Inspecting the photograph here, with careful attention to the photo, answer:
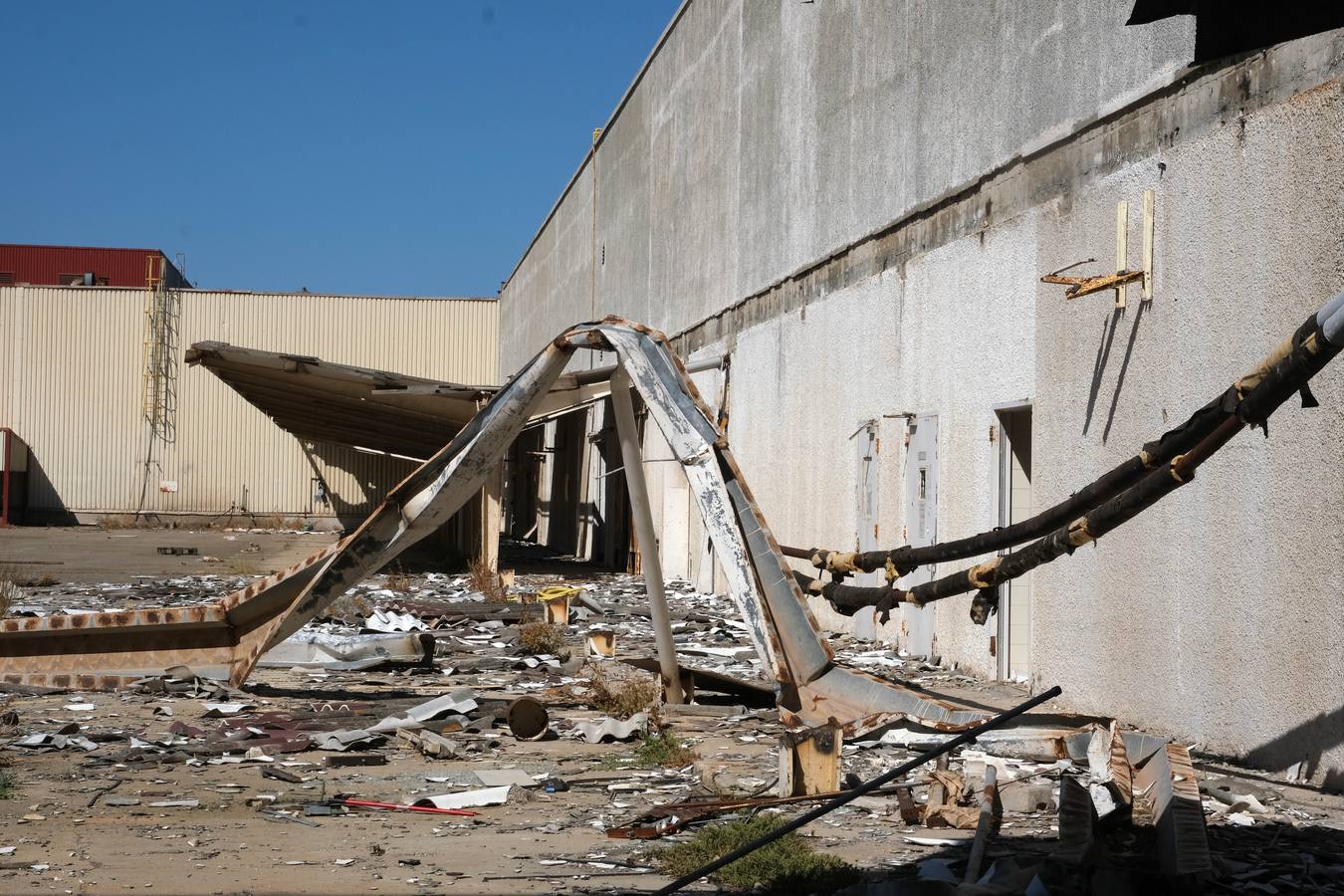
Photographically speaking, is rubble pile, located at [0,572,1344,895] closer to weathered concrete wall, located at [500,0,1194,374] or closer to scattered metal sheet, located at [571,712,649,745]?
scattered metal sheet, located at [571,712,649,745]

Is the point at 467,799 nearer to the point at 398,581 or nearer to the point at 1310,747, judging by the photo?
the point at 1310,747

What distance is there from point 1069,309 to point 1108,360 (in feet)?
2.30

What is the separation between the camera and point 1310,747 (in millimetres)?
6504

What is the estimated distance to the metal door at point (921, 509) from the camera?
11484mm

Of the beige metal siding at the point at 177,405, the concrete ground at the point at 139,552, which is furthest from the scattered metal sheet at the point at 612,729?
the beige metal siding at the point at 177,405

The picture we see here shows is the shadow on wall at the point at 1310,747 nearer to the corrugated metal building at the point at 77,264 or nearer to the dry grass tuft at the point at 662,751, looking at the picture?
the dry grass tuft at the point at 662,751

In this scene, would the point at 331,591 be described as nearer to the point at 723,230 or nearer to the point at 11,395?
the point at 723,230

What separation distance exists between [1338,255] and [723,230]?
43.7ft

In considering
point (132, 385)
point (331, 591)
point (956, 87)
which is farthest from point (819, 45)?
point (132, 385)

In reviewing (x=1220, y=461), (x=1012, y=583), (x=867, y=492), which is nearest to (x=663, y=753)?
(x=1220, y=461)

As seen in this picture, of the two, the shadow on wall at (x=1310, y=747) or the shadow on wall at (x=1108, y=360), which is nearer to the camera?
the shadow on wall at (x=1310, y=747)

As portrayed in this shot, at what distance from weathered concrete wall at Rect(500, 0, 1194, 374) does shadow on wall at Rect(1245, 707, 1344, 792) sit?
155 inches

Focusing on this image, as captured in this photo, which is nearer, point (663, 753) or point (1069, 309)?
point (663, 753)

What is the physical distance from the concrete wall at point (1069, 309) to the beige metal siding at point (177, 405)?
24839 millimetres
